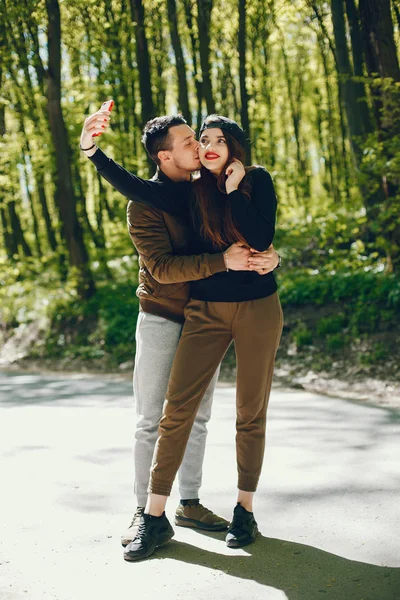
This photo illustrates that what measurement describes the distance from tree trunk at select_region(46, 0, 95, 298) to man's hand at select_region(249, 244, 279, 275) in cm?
1220

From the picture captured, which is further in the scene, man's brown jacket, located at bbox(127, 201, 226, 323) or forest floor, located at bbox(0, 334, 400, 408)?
forest floor, located at bbox(0, 334, 400, 408)

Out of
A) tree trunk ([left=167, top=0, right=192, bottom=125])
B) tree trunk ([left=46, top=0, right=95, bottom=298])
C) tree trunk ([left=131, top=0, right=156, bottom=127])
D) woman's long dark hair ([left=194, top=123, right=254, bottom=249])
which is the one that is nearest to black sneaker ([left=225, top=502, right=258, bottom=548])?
woman's long dark hair ([left=194, top=123, right=254, bottom=249])

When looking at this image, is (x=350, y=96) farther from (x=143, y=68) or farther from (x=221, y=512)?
(x=221, y=512)

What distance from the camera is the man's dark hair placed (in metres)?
4.24

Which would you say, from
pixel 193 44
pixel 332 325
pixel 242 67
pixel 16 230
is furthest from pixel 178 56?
pixel 16 230

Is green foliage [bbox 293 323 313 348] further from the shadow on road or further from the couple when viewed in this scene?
the shadow on road

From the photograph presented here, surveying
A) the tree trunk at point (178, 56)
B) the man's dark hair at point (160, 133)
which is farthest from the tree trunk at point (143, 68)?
the man's dark hair at point (160, 133)

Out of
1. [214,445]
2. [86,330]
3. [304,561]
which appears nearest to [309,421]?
[214,445]

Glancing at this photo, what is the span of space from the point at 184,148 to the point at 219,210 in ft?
1.42

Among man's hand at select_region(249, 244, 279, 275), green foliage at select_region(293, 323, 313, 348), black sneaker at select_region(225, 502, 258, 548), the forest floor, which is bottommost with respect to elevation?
the forest floor

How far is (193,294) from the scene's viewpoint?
4254mm

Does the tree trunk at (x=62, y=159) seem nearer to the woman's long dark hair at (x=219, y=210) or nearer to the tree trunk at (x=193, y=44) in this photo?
the tree trunk at (x=193, y=44)

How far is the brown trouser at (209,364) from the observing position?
4129 mm

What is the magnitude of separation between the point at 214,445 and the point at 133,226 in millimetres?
2843
